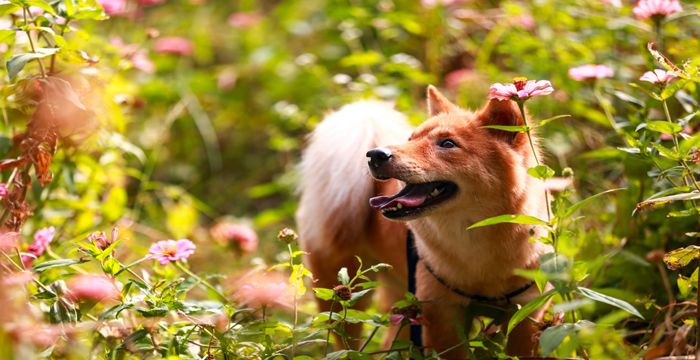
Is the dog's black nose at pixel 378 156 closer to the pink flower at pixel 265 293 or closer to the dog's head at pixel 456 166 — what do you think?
the dog's head at pixel 456 166

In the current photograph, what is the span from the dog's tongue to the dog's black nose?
0.13m

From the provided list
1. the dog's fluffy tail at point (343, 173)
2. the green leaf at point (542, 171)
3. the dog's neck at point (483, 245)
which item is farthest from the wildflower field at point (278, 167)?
the dog's fluffy tail at point (343, 173)

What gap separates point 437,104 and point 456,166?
1.42 feet

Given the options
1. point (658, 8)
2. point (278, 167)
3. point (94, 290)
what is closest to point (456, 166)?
point (658, 8)

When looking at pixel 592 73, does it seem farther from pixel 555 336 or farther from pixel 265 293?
pixel 265 293

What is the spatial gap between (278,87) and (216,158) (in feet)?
2.16

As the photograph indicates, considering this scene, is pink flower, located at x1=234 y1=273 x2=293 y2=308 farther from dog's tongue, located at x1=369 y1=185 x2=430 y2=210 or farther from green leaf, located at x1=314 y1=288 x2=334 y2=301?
dog's tongue, located at x1=369 y1=185 x2=430 y2=210

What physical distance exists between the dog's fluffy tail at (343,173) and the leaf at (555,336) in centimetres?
127

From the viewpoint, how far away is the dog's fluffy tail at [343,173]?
302 cm

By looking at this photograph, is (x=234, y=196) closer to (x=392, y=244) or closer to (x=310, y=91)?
(x=310, y=91)

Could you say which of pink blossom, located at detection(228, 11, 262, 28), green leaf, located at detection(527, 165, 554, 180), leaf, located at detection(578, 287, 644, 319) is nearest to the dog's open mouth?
green leaf, located at detection(527, 165, 554, 180)

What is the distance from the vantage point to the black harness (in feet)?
8.00

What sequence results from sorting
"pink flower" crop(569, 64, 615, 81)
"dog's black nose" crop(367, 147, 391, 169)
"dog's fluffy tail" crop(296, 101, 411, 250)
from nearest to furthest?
"dog's black nose" crop(367, 147, 391, 169)
"pink flower" crop(569, 64, 615, 81)
"dog's fluffy tail" crop(296, 101, 411, 250)

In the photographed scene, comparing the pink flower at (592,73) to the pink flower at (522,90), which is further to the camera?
the pink flower at (592,73)
